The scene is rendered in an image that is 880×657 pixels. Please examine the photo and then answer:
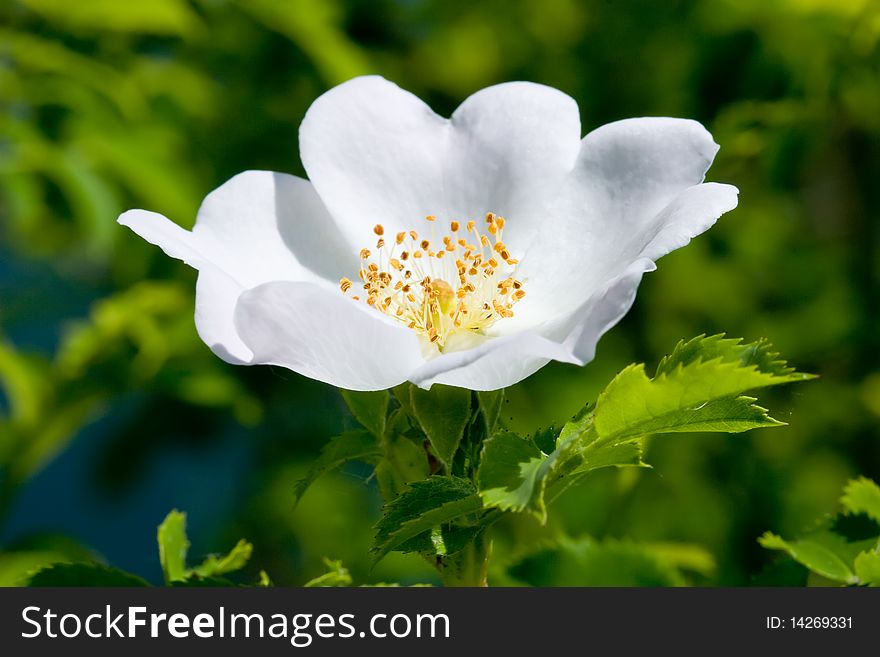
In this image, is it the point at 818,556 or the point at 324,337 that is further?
the point at 818,556

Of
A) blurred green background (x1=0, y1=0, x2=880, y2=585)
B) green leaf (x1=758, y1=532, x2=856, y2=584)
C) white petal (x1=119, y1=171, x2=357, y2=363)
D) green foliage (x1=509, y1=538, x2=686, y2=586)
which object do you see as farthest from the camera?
blurred green background (x1=0, y1=0, x2=880, y2=585)

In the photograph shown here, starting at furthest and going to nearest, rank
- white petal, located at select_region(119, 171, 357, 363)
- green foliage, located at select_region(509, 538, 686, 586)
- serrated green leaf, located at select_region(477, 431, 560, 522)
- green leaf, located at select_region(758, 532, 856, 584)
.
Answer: green foliage, located at select_region(509, 538, 686, 586) → green leaf, located at select_region(758, 532, 856, 584) → white petal, located at select_region(119, 171, 357, 363) → serrated green leaf, located at select_region(477, 431, 560, 522)

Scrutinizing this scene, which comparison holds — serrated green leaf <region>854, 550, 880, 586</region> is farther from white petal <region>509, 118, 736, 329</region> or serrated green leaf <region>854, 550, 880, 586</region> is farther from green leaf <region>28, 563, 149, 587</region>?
green leaf <region>28, 563, 149, 587</region>

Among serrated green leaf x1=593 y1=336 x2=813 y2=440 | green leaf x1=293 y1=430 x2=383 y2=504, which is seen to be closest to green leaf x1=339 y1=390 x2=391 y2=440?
green leaf x1=293 y1=430 x2=383 y2=504

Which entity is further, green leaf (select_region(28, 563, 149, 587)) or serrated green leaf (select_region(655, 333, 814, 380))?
green leaf (select_region(28, 563, 149, 587))

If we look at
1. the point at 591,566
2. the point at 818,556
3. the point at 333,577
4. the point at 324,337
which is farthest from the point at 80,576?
the point at 818,556

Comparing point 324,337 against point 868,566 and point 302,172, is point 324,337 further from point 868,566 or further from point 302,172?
point 302,172
